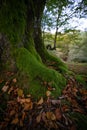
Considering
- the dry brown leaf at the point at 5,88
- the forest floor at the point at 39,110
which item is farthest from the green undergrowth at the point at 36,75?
the dry brown leaf at the point at 5,88

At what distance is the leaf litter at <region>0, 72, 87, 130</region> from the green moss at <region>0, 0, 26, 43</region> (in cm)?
110

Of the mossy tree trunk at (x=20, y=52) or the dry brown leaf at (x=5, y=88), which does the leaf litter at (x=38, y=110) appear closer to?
the dry brown leaf at (x=5, y=88)

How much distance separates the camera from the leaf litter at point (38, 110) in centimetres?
173

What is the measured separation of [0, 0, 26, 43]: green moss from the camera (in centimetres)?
252

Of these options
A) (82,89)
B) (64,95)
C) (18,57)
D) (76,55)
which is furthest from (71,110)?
(76,55)

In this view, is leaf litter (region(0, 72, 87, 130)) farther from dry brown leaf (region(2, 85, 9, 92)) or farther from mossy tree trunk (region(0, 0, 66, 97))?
mossy tree trunk (region(0, 0, 66, 97))

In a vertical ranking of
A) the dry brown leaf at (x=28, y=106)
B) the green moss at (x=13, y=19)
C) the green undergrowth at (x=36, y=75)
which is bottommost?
the dry brown leaf at (x=28, y=106)

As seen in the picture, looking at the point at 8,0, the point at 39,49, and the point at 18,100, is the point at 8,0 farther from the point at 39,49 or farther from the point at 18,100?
the point at 18,100

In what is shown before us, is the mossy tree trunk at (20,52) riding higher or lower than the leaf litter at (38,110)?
higher

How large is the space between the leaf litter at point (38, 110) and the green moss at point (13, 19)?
1.10 metres

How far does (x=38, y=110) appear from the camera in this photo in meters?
1.90

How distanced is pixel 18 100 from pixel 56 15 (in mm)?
12982

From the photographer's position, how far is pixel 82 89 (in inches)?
107

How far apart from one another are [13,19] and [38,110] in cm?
213
